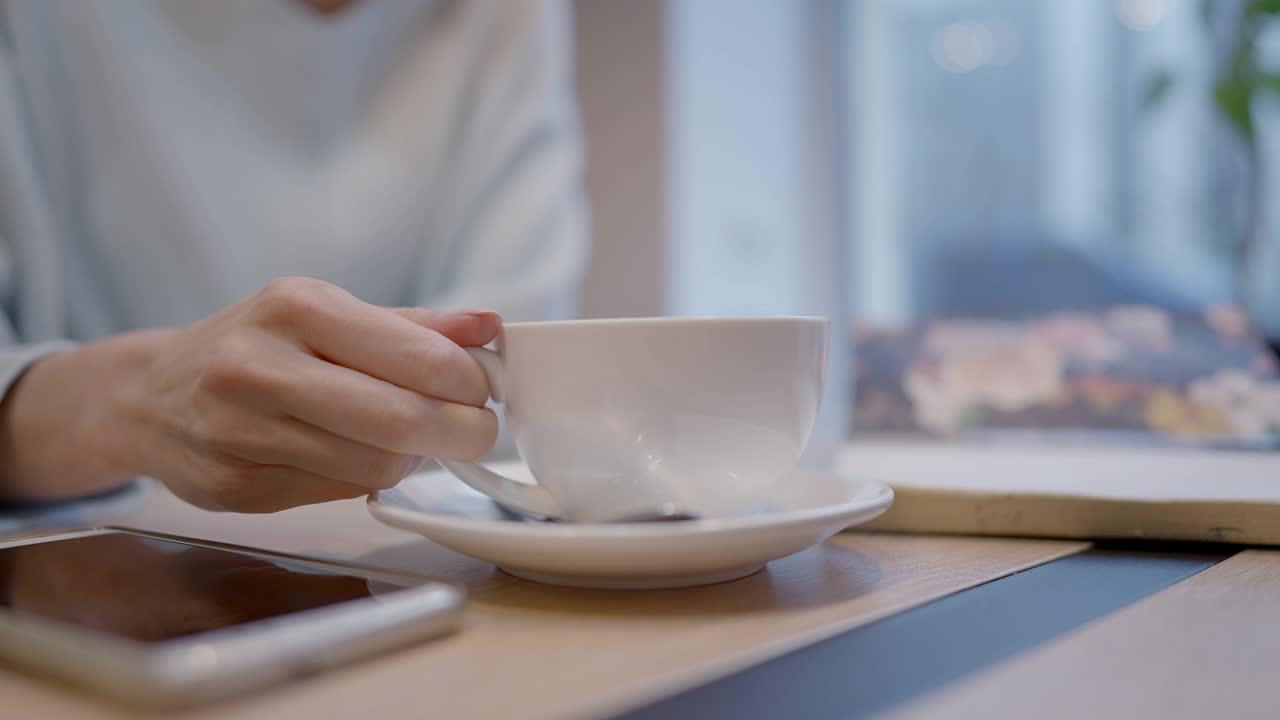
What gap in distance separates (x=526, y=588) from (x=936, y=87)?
2.17 meters

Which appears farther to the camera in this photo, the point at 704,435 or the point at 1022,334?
the point at 1022,334

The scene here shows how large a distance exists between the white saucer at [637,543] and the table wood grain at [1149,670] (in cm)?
8

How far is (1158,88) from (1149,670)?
198cm

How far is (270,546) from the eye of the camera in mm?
486

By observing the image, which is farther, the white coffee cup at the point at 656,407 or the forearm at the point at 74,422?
the forearm at the point at 74,422

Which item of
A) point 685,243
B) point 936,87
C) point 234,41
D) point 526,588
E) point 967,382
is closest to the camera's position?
point 526,588

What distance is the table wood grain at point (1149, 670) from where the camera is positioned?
0.27 meters

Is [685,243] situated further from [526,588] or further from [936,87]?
[526,588]

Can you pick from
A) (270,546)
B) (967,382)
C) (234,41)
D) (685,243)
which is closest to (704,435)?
(270,546)

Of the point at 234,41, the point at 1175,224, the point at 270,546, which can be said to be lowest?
the point at 270,546

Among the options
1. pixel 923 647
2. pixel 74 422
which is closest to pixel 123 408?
pixel 74 422

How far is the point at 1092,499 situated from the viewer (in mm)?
498

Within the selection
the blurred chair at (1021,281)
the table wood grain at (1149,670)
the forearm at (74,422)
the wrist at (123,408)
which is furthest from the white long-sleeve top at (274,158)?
the blurred chair at (1021,281)

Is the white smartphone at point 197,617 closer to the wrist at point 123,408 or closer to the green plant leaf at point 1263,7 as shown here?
the wrist at point 123,408
